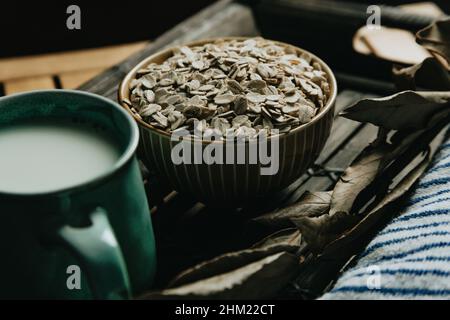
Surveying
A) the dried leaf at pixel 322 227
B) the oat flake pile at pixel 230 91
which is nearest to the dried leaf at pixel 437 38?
the oat flake pile at pixel 230 91

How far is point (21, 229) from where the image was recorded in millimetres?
393

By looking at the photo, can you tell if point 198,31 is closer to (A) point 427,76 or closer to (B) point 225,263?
(A) point 427,76

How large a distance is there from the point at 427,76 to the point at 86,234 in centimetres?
45

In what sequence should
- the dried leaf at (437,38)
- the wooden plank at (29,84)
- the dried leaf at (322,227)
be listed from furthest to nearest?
the wooden plank at (29,84), the dried leaf at (437,38), the dried leaf at (322,227)

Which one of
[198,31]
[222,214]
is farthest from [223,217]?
[198,31]

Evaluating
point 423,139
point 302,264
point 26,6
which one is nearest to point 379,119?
point 423,139

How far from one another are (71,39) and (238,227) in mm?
1183

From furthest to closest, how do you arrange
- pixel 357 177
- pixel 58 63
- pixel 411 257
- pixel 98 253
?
1. pixel 58 63
2. pixel 357 177
3. pixel 411 257
4. pixel 98 253

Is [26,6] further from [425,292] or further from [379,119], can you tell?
[425,292]

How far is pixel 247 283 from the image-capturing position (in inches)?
17.3

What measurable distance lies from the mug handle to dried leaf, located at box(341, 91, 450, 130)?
0.88ft

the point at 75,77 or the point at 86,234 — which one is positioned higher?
the point at 86,234

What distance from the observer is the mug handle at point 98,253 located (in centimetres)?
37

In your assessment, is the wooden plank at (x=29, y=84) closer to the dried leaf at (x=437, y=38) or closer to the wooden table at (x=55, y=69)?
the wooden table at (x=55, y=69)
